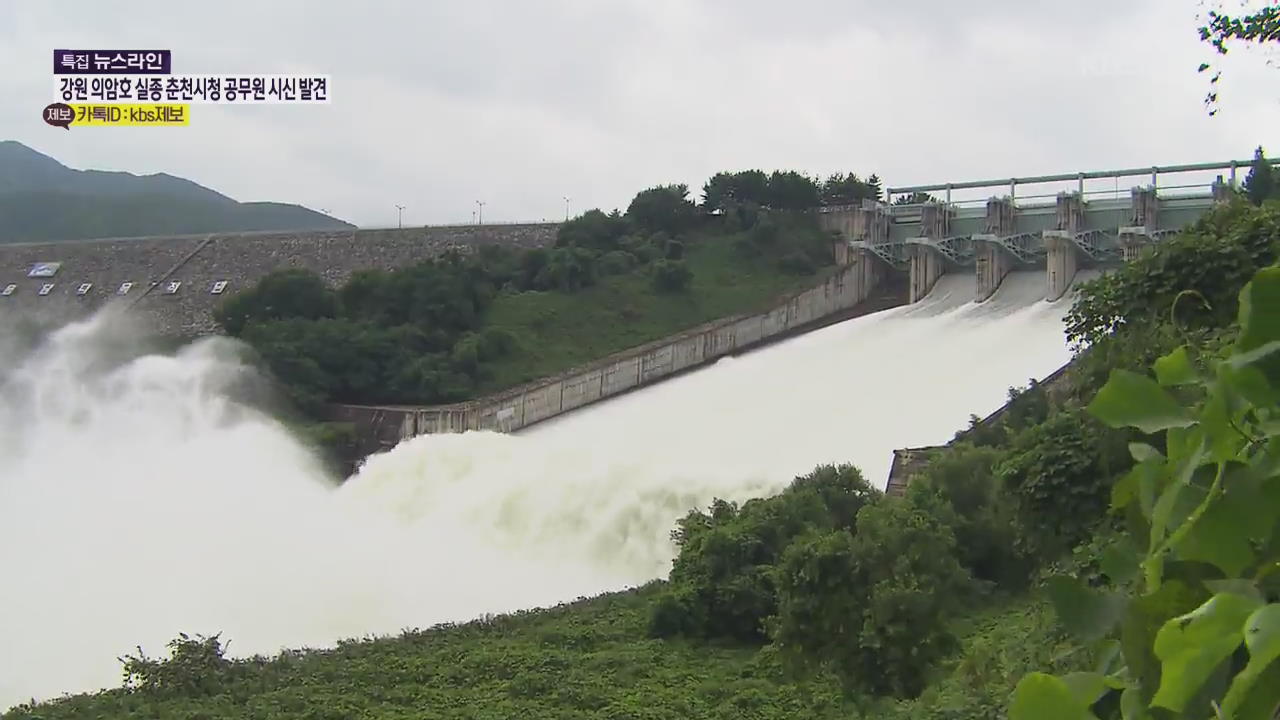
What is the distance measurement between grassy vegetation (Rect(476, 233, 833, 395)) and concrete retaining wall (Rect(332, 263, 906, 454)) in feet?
1.98

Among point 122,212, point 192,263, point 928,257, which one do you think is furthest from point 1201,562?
point 122,212

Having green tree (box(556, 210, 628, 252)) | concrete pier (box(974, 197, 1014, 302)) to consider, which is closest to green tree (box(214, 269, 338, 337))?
green tree (box(556, 210, 628, 252))

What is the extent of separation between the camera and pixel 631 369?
2869 centimetres

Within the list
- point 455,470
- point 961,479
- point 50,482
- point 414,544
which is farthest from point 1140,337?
point 50,482

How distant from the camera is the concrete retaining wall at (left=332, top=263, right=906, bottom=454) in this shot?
994 inches

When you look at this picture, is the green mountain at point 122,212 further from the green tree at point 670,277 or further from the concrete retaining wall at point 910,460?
the concrete retaining wall at point 910,460

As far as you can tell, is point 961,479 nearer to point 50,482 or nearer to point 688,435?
point 688,435

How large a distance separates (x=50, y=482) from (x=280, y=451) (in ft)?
13.6

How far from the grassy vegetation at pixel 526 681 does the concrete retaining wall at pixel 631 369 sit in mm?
9796

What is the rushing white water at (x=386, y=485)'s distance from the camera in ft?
58.2

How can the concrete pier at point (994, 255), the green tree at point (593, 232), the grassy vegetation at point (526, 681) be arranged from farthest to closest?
the green tree at point (593, 232) → the concrete pier at point (994, 255) → the grassy vegetation at point (526, 681)

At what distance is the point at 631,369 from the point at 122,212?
73.6 metres

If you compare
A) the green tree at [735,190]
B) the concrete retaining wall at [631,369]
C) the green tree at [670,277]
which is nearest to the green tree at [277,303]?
the concrete retaining wall at [631,369]

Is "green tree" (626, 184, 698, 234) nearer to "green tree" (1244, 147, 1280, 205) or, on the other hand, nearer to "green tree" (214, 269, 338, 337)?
"green tree" (214, 269, 338, 337)
